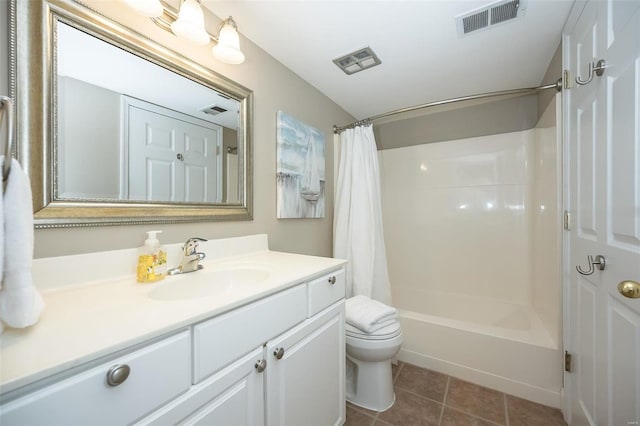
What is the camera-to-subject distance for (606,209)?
945 mm

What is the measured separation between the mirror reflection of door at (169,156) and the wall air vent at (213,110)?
56 mm

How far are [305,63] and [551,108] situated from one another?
5.27 ft

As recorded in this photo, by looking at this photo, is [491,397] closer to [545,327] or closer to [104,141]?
[545,327]

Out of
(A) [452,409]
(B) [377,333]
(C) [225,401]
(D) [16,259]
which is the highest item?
(D) [16,259]

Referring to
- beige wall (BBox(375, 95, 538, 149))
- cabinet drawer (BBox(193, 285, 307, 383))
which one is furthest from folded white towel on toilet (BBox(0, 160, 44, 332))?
beige wall (BBox(375, 95, 538, 149))

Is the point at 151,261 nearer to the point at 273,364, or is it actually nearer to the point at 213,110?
the point at 273,364

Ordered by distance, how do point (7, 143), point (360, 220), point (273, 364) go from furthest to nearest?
point (360, 220) → point (273, 364) → point (7, 143)

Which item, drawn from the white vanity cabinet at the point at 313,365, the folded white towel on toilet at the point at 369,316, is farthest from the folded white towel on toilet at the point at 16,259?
the folded white towel on toilet at the point at 369,316

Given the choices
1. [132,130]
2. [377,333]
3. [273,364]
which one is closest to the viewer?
[273,364]

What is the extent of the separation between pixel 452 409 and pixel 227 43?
230 centimetres

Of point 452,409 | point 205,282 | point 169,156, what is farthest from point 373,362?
point 169,156

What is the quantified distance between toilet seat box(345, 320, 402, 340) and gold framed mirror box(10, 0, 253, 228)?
0.96 metres

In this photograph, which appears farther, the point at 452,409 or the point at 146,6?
the point at 452,409

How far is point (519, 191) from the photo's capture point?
211 centimetres
